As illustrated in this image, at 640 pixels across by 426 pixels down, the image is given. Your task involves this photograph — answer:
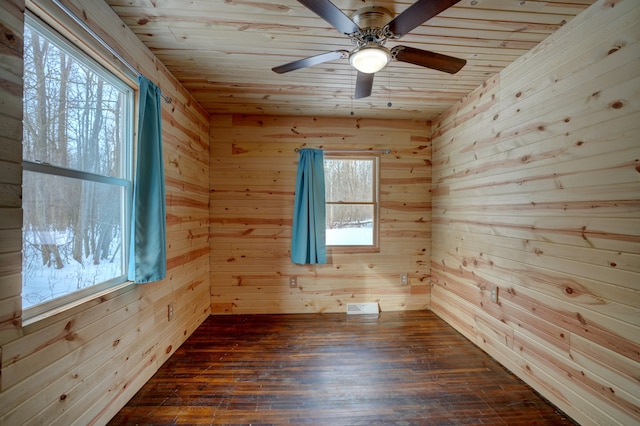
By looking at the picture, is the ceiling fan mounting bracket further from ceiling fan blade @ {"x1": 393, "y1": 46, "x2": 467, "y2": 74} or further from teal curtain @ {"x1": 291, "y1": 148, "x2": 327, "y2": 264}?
teal curtain @ {"x1": 291, "y1": 148, "x2": 327, "y2": 264}

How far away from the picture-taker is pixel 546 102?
178 cm

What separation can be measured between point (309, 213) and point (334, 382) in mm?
1702

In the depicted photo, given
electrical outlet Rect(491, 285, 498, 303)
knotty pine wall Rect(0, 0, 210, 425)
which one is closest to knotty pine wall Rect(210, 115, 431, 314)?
knotty pine wall Rect(0, 0, 210, 425)

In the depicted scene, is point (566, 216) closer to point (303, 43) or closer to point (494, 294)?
point (494, 294)

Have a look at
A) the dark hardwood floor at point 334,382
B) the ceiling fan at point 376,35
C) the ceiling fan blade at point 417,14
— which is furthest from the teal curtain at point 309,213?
the ceiling fan blade at point 417,14

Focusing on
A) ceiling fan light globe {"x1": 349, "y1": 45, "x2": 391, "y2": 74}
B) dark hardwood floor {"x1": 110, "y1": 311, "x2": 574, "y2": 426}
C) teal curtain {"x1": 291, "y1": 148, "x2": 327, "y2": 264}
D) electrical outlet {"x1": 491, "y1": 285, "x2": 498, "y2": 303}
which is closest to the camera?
ceiling fan light globe {"x1": 349, "y1": 45, "x2": 391, "y2": 74}

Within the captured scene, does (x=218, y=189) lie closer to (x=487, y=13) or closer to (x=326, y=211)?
(x=326, y=211)

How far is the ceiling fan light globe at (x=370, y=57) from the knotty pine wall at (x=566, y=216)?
3.87 feet

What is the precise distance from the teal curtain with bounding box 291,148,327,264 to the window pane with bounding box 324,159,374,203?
20 centimetres

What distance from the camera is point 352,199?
10.9ft

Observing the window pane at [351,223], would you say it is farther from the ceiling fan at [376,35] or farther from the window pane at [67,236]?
the window pane at [67,236]

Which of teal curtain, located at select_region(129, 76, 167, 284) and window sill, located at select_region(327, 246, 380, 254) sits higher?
teal curtain, located at select_region(129, 76, 167, 284)

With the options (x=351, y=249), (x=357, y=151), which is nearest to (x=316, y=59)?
(x=357, y=151)

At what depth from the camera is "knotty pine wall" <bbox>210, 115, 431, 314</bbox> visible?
316 centimetres
